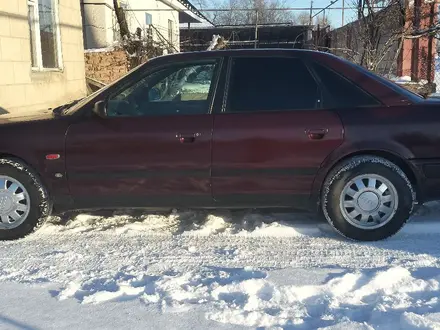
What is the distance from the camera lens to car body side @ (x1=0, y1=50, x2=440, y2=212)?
13.8ft

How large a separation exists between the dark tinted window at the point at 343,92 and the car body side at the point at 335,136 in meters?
0.05

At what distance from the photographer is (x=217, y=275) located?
3.65 meters

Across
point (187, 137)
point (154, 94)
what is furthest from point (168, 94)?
point (187, 137)

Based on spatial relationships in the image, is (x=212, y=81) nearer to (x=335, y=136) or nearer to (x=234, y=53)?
(x=234, y=53)

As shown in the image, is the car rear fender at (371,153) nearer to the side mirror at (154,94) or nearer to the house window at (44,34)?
the side mirror at (154,94)

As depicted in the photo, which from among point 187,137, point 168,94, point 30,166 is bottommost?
point 30,166

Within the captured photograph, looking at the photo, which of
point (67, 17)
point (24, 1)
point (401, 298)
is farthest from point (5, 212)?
point (67, 17)

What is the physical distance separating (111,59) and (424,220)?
1039 cm

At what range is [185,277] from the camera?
3600 millimetres

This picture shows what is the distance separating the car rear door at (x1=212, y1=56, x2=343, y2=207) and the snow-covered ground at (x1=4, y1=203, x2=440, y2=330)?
17.4 inches

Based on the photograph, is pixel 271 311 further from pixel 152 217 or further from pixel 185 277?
pixel 152 217

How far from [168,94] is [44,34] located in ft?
19.4

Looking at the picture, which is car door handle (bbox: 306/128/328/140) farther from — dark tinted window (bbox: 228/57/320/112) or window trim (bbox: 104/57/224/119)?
window trim (bbox: 104/57/224/119)

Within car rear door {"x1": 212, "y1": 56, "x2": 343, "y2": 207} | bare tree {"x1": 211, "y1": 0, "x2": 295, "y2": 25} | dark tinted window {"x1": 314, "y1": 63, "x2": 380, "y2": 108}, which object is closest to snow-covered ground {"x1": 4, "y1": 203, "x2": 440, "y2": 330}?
car rear door {"x1": 212, "y1": 56, "x2": 343, "y2": 207}
